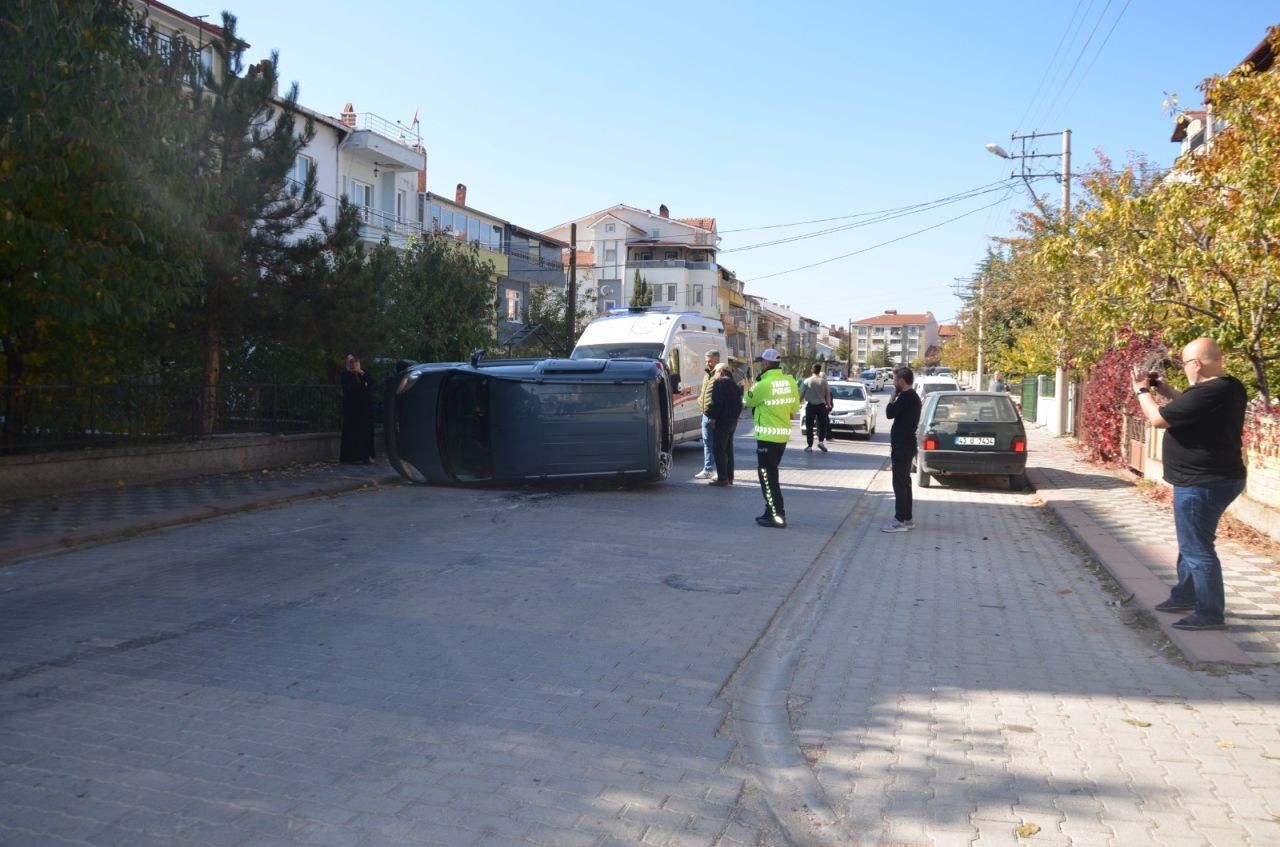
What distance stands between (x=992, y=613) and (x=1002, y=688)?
2009 millimetres

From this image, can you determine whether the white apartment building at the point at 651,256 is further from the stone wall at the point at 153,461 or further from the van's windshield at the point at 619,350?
the stone wall at the point at 153,461

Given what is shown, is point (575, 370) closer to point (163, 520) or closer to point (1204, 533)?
point (163, 520)

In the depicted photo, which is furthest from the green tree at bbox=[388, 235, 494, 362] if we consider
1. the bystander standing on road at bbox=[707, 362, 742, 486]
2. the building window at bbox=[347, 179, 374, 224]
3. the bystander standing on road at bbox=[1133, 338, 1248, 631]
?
the bystander standing on road at bbox=[1133, 338, 1248, 631]

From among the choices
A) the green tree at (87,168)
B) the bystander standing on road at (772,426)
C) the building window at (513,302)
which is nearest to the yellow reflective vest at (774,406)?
the bystander standing on road at (772,426)

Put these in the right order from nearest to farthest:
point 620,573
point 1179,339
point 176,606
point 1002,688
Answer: point 1002,688, point 176,606, point 620,573, point 1179,339

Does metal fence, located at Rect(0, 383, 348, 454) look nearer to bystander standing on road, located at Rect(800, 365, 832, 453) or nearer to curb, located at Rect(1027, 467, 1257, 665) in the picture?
bystander standing on road, located at Rect(800, 365, 832, 453)

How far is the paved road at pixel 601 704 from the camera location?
3.96 m

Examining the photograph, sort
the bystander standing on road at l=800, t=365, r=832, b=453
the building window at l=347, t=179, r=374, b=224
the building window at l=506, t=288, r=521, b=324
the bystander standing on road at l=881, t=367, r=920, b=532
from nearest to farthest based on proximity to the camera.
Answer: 1. the bystander standing on road at l=881, t=367, r=920, b=532
2. the bystander standing on road at l=800, t=365, r=832, b=453
3. the building window at l=347, t=179, r=374, b=224
4. the building window at l=506, t=288, r=521, b=324

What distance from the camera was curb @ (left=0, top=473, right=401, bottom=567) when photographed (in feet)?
30.9

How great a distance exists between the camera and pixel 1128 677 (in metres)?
5.88

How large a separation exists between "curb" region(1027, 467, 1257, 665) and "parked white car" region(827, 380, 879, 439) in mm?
12054

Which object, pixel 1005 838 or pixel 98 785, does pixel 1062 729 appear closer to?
pixel 1005 838

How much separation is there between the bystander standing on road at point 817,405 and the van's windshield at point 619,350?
4560mm

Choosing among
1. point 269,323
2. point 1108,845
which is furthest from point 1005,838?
point 269,323
